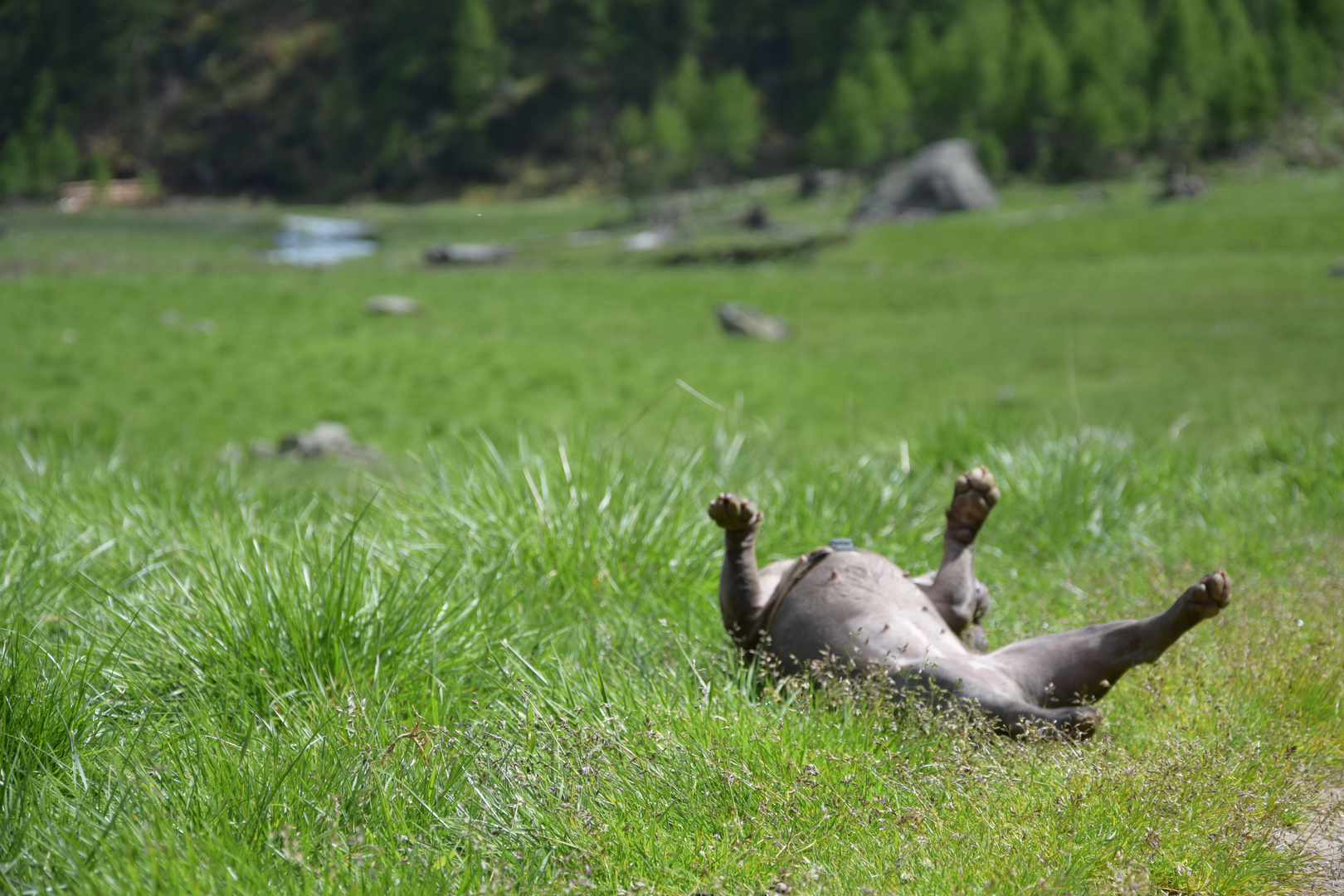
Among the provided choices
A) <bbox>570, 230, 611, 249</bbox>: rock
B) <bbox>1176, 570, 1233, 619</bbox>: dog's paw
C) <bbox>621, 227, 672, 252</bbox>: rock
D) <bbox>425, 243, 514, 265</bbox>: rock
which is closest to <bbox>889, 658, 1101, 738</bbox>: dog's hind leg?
<bbox>1176, 570, 1233, 619</bbox>: dog's paw

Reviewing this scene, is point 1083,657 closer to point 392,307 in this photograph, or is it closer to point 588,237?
point 392,307

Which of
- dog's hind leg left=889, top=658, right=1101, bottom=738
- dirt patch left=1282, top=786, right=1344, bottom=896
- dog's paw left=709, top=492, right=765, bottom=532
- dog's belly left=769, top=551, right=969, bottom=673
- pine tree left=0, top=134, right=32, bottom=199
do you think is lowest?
dirt patch left=1282, top=786, right=1344, bottom=896

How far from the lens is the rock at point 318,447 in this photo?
14.5 meters

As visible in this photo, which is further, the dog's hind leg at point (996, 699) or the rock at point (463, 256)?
the rock at point (463, 256)

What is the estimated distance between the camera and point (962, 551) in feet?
12.8

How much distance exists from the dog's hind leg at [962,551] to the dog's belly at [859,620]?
0.24ft

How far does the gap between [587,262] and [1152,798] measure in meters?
55.3

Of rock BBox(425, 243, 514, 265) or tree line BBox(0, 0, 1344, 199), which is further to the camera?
rock BBox(425, 243, 514, 265)

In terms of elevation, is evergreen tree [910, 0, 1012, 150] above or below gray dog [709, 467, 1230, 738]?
above

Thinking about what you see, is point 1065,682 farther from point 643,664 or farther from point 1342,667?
point 643,664

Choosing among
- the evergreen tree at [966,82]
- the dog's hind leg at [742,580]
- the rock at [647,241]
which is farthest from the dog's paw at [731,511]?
the evergreen tree at [966,82]

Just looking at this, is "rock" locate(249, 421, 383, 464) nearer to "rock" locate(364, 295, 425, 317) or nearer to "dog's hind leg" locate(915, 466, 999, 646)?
"dog's hind leg" locate(915, 466, 999, 646)

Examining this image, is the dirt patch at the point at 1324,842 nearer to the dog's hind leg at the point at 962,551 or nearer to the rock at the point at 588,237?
the dog's hind leg at the point at 962,551

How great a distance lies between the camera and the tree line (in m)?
7.82
